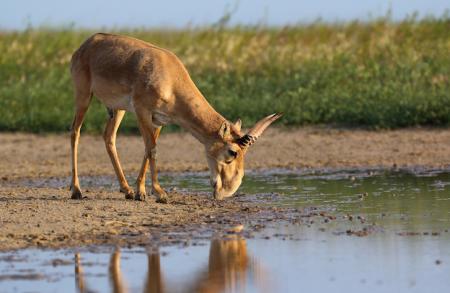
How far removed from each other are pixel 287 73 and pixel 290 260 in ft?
38.8

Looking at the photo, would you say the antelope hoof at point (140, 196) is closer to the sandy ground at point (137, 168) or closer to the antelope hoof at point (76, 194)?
the sandy ground at point (137, 168)

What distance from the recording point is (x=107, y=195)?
516 inches

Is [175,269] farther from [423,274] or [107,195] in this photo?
[107,195]

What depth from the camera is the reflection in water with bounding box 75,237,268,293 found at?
8.10 metres

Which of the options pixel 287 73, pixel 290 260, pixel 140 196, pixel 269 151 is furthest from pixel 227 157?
pixel 287 73

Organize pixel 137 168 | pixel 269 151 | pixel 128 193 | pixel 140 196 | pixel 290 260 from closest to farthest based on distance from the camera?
1. pixel 290 260
2. pixel 140 196
3. pixel 128 193
4. pixel 137 168
5. pixel 269 151

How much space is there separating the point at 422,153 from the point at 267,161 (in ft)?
6.92

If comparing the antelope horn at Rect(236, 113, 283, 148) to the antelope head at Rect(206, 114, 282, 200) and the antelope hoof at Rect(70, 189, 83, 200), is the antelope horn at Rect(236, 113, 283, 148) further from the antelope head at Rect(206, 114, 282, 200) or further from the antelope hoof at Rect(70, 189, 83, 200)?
the antelope hoof at Rect(70, 189, 83, 200)

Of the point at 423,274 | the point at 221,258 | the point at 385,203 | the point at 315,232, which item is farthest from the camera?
the point at 385,203

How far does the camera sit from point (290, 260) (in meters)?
9.00

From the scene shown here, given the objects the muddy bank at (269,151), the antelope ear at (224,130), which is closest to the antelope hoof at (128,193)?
the antelope ear at (224,130)

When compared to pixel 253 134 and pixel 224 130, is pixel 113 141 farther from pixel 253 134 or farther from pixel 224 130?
pixel 253 134

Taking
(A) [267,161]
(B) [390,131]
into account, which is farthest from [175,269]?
(B) [390,131]

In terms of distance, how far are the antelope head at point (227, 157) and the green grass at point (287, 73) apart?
5.92m
